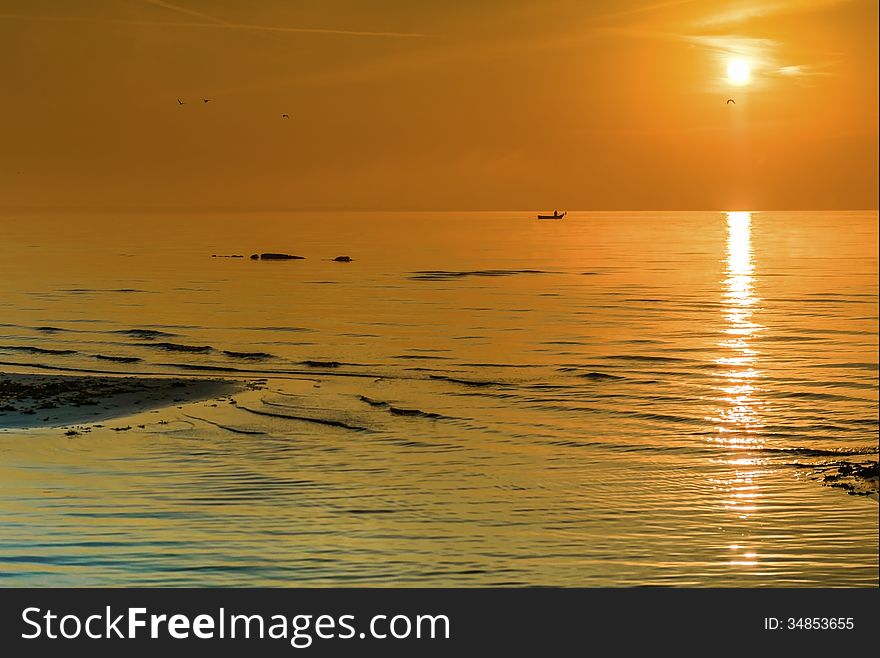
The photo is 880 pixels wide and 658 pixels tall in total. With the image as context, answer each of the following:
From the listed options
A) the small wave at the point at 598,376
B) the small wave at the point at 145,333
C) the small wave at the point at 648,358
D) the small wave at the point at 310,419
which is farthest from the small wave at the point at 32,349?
the small wave at the point at 648,358

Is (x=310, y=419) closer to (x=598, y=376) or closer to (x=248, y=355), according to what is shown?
(x=598, y=376)

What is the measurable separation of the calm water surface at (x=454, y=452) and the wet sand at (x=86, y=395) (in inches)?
49.9

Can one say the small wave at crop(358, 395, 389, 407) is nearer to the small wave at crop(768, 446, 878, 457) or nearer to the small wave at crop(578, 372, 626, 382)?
the small wave at crop(578, 372, 626, 382)

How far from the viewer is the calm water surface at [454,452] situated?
17094mm

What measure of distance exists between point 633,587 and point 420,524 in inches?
169

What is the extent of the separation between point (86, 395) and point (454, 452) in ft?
38.3

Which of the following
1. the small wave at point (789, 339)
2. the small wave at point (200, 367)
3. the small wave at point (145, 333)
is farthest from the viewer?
the small wave at point (789, 339)

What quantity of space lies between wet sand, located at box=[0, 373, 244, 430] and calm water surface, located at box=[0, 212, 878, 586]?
4.15 ft

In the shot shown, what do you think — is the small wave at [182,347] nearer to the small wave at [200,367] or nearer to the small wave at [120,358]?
the small wave at [120,358]

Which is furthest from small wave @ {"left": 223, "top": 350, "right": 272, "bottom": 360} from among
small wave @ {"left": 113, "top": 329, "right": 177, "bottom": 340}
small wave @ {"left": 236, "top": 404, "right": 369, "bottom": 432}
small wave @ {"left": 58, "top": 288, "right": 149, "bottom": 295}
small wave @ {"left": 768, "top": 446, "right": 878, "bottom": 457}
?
small wave @ {"left": 58, "top": 288, "right": 149, "bottom": 295}

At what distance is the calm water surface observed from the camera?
17094 mm

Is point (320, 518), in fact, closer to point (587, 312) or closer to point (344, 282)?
point (587, 312)

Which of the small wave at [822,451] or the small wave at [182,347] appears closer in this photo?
the small wave at [822,451]
